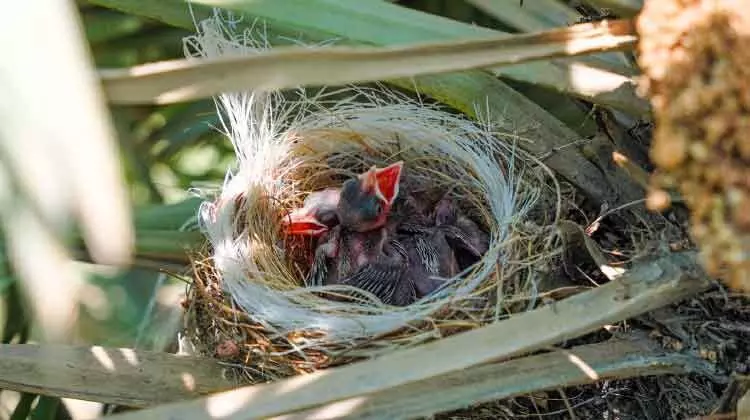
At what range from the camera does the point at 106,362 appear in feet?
3.66

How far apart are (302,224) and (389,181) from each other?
163 mm

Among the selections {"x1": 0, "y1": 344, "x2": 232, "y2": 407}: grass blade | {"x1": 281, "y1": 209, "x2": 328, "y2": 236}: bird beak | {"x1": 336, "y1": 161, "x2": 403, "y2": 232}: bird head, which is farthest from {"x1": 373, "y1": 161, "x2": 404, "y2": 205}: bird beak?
{"x1": 0, "y1": 344, "x2": 232, "y2": 407}: grass blade

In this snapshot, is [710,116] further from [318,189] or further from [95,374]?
[318,189]

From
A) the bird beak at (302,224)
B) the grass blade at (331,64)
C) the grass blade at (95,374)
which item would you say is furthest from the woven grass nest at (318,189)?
the grass blade at (331,64)

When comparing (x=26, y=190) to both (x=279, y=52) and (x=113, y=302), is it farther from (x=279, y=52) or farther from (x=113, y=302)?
(x=113, y=302)

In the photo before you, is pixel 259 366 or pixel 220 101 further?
pixel 220 101

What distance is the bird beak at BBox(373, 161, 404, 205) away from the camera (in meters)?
1.55

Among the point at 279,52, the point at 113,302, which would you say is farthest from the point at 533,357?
the point at 113,302

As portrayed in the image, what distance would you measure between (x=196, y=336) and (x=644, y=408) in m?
0.58

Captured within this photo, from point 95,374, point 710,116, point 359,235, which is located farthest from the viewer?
point 359,235

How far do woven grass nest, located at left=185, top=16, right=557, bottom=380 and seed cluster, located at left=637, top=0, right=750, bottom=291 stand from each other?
0.55m

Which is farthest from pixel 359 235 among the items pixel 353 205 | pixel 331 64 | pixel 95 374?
pixel 331 64

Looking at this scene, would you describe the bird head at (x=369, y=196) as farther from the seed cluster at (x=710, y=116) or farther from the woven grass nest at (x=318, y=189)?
the seed cluster at (x=710, y=116)

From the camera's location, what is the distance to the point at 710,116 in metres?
0.66
